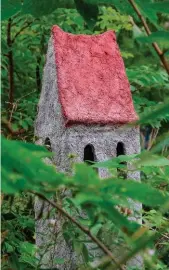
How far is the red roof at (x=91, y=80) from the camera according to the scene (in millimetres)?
3006

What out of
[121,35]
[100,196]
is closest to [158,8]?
[100,196]

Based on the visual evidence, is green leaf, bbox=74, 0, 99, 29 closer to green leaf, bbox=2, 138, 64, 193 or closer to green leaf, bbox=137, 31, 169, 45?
green leaf, bbox=137, 31, 169, 45

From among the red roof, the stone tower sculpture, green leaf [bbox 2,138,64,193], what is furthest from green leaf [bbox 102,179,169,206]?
the red roof

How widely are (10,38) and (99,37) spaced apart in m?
1.33

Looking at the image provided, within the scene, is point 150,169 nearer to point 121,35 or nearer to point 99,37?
point 99,37

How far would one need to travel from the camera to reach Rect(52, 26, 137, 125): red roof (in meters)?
3.01

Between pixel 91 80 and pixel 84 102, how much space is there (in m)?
0.20

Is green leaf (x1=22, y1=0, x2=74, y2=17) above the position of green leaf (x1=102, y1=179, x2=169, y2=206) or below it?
above

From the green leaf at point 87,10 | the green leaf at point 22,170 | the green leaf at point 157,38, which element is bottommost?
the green leaf at point 22,170

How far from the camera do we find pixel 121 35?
5.79 metres

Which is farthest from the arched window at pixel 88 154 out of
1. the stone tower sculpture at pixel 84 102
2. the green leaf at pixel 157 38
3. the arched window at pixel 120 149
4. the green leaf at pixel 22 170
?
the green leaf at pixel 22 170

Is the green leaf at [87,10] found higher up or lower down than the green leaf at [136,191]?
higher up

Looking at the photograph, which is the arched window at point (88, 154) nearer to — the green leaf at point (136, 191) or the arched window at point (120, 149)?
the arched window at point (120, 149)

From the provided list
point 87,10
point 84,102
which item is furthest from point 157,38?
point 84,102
